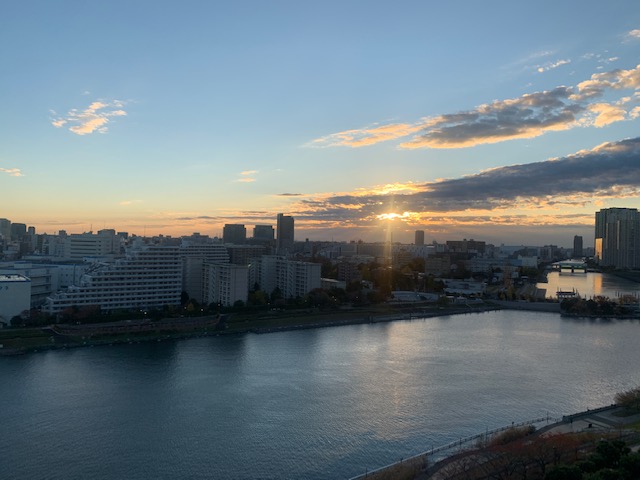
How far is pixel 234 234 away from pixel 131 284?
20291 mm

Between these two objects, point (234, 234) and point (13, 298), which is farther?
point (234, 234)

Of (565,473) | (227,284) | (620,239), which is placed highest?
(620,239)

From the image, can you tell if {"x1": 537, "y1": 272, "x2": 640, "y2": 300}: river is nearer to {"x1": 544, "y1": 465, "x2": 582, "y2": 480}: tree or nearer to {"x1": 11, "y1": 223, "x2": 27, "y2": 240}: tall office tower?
{"x1": 544, "y1": 465, "x2": 582, "y2": 480}: tree

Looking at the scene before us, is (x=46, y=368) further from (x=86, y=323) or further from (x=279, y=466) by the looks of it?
(x=279, y=466)

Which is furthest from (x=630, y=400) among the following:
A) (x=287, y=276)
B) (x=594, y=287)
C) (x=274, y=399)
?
(x=594, y=287)

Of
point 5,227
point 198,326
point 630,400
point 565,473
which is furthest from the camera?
point 5,227

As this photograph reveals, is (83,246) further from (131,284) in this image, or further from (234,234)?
(234,234)

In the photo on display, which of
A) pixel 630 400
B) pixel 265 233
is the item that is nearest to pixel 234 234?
pixel 265 233

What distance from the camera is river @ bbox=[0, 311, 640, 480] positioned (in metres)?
4.20

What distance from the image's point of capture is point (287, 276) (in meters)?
13.6

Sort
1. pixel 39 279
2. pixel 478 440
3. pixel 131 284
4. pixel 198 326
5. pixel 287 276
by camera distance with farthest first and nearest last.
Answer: pixel 287 276, pixel 39 279, pixel 131 284, pixel 198 326, pixel 478 440

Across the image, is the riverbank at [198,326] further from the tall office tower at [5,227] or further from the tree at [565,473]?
the tall office tower at [5,227]

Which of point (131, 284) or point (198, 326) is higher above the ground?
point (131, 284)

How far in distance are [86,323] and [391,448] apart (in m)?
6.26
